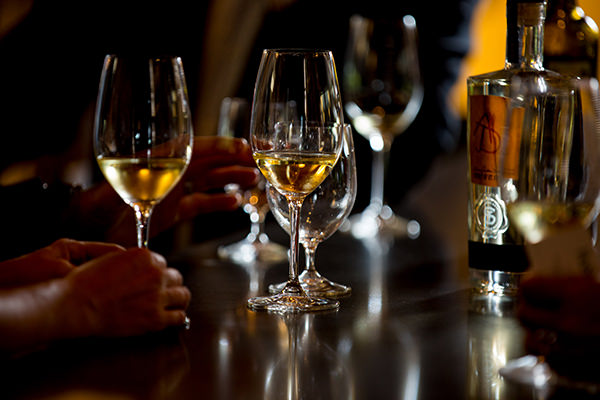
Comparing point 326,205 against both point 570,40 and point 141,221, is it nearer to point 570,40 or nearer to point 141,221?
point 141,221

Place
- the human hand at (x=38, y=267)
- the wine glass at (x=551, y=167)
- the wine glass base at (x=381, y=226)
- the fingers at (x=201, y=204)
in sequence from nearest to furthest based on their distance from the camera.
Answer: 1. the wine glass at (x=551, y=167)
2. the human hand at (x=38, y=267)
3. the fingers at (x=201, y=204)
4. the wine glass base at (x=381, y=226)

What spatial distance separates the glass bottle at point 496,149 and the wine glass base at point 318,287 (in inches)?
6.9

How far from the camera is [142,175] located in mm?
846

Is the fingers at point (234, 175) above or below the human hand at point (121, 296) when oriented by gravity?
above

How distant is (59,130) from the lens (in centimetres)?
292

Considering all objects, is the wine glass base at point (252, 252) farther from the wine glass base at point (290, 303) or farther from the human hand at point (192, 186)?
the wine glass base at point (290, 303)

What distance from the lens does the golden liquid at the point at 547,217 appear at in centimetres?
62

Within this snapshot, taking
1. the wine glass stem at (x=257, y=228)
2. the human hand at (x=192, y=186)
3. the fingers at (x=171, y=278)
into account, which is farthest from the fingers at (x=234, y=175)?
the fingers at (x=171, y=278)

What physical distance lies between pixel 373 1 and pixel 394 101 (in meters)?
1.47

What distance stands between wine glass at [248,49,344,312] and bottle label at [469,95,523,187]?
180 millimetres

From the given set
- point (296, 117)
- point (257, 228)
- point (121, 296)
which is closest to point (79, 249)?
point (121, 296)

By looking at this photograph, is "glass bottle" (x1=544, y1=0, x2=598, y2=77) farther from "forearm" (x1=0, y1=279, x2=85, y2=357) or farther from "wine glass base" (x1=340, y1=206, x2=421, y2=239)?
"forearm" (x1=0, y1=279, x2=85, y2=357)

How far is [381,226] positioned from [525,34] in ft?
2.59

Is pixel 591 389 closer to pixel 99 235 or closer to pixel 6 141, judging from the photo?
pixel 99 235
